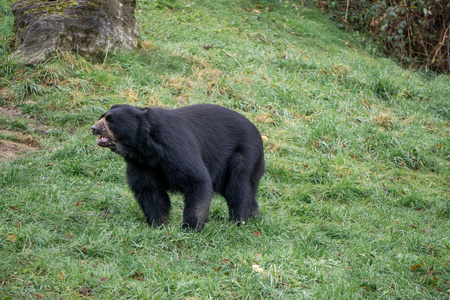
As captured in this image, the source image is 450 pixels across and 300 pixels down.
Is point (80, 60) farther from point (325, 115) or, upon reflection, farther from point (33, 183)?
point (325, 115)

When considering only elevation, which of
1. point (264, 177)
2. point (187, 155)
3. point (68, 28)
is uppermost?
point (187, 155)

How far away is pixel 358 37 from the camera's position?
14.0 m

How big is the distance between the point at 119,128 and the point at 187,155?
27.0 inches

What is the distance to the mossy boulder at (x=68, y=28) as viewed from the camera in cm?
875

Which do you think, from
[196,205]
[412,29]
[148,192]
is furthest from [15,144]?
[412,29]

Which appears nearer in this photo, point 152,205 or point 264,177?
point 152,205

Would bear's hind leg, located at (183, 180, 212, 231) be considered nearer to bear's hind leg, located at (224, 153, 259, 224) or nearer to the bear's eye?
bear's hind leg, located at (224, 153, 259, 224)

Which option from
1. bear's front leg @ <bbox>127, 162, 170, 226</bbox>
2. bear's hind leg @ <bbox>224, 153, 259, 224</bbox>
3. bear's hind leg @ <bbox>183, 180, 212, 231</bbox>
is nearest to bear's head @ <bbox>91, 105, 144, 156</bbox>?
bear's front leg @ <bbox>127, 162, 170, 226</bbox>

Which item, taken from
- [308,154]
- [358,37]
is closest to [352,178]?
[308,154]

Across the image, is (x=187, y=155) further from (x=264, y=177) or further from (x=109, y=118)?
(x=264, y=177)

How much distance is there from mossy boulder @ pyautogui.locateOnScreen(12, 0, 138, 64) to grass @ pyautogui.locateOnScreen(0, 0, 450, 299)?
27 cm

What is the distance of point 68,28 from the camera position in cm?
891

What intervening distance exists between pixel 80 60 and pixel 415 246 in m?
6.11

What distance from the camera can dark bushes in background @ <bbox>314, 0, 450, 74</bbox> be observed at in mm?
13413
